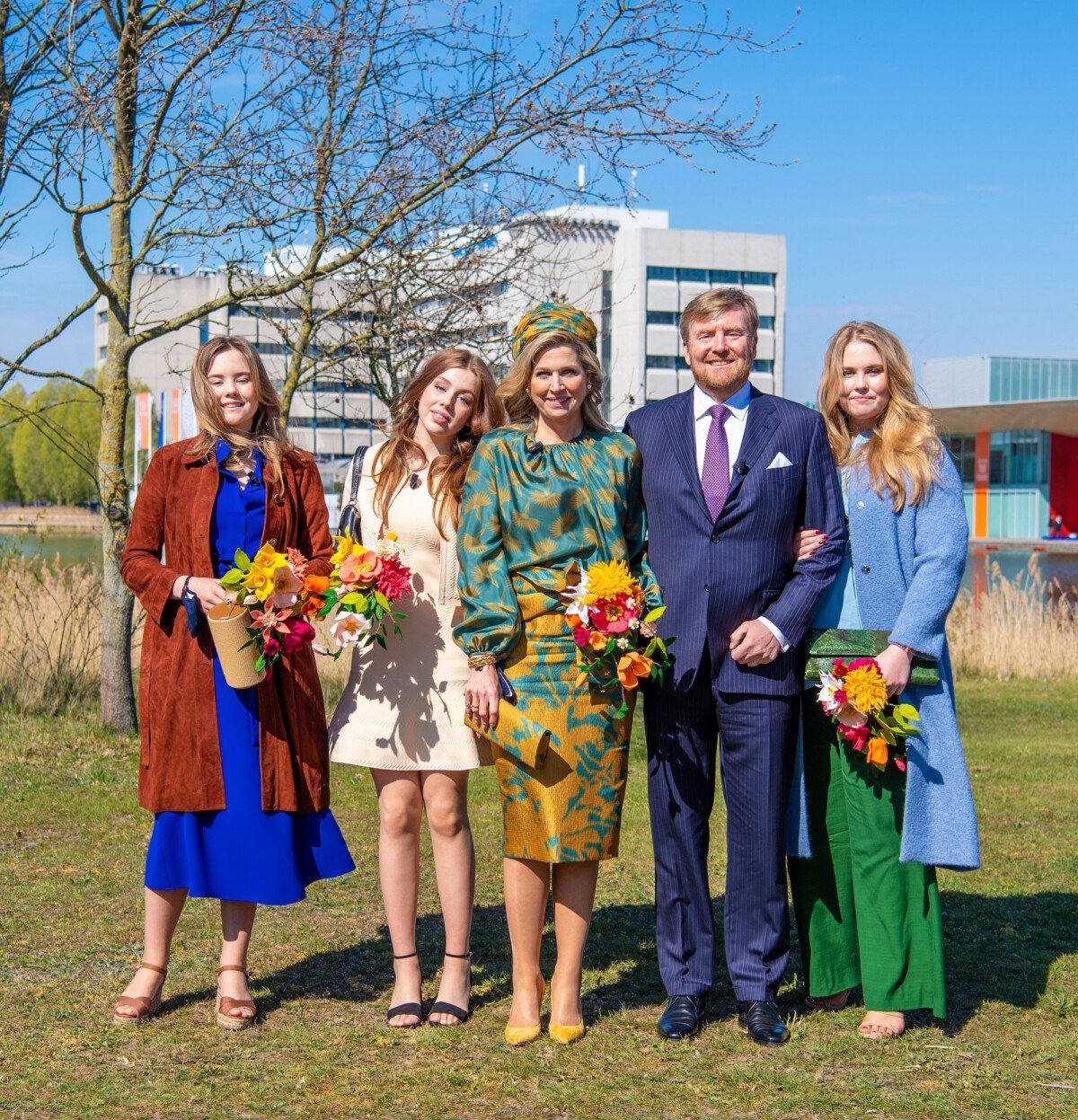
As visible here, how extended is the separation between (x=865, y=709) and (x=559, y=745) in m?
0.95

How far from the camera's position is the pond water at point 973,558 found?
11664 mm

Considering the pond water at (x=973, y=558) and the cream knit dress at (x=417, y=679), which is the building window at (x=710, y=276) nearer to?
the pond water at (x=973, y=558)

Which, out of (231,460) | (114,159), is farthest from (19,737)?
(231,460)

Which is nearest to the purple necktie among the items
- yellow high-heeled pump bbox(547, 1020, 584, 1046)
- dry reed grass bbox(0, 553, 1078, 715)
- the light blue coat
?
the light blue coat

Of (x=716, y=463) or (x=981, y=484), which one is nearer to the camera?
(x=716, y=463)

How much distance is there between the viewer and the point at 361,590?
4160 mm

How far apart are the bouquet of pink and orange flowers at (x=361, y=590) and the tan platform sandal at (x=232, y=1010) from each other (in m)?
1.19

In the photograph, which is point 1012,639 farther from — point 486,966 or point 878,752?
point 878,752

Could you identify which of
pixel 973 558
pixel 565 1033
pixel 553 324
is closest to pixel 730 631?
pixel 553 324

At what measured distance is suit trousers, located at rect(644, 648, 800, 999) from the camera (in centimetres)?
425

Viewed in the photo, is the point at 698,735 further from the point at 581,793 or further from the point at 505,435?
the point at 505,435

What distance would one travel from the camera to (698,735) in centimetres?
430

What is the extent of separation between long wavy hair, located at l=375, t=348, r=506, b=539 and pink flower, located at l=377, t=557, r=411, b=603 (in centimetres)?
25

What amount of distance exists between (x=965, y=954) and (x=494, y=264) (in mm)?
6622
